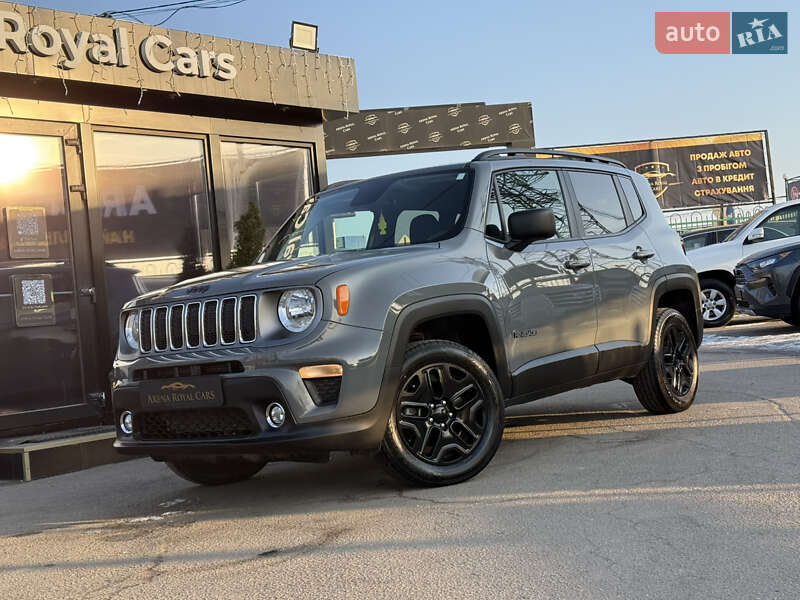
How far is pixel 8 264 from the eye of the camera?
8391 millimetres

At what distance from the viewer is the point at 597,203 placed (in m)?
6.70

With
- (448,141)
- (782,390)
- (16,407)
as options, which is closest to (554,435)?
(782,390)

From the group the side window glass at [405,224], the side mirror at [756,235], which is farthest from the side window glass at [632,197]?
the side mirror at [756,235]

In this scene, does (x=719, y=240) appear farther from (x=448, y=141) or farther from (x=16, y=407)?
(x=16, y=407)

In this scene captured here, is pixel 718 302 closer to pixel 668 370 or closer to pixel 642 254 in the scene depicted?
pixel 668 370

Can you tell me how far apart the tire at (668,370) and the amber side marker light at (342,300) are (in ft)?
9.62

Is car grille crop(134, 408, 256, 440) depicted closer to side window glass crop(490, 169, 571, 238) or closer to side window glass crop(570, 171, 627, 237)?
side window glass crop(490, 169, 571, 238)

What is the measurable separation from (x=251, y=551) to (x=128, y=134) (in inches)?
246

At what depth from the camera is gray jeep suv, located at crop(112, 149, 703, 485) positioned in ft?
15.3

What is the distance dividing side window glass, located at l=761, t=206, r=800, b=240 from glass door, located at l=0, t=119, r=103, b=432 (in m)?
10.8

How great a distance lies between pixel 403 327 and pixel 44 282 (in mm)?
4847

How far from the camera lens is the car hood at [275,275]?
4.80 meters

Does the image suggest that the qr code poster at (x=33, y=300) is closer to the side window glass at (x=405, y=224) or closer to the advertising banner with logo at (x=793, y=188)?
the side window glass at (x=405, y=224)

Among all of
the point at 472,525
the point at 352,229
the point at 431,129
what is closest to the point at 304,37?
the point at 352,229
